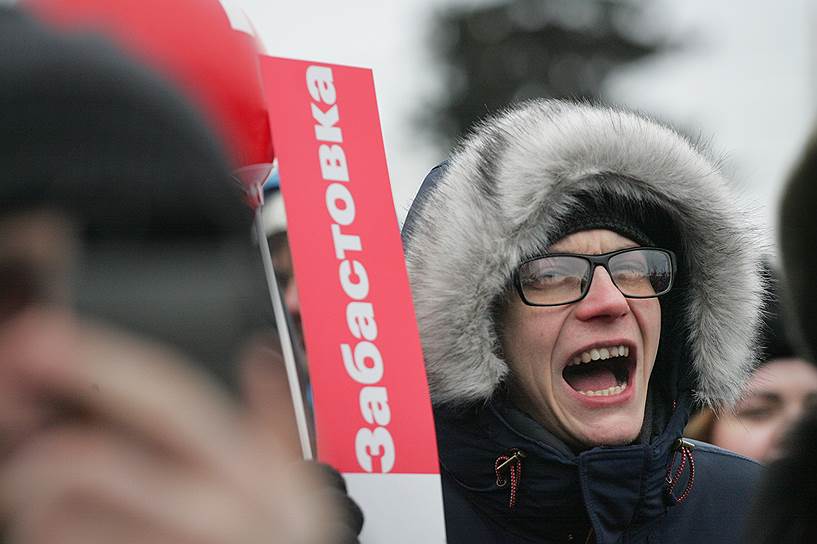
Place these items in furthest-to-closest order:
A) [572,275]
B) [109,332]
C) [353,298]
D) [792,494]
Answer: [572,275] → [353,298] → [792,494] → [109,332]

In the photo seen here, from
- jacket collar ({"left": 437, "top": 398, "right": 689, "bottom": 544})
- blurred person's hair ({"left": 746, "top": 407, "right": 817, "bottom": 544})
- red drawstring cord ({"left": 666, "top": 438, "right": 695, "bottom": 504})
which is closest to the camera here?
blurred person's hair ({"left": 746, "top": 407, "right": 817, "bottom": 544})

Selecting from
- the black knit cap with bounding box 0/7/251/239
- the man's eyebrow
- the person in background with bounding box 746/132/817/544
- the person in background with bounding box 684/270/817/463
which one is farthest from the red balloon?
the man's eyebrow

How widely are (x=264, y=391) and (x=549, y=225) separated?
5.73 feet

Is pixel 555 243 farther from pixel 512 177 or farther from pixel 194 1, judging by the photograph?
pixel 194 1

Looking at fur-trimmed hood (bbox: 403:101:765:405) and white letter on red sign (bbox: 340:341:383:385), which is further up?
fur-trimmed hood (bbox: 403:101:765:405)

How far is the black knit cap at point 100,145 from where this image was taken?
0.53 meters

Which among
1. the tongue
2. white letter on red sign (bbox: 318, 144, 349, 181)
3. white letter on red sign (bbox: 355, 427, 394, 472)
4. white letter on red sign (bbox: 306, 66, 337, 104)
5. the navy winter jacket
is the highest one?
white letter on red sign (bbox: 306, 66, 337, 104)

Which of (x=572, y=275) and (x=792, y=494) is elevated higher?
(x=572, y=275)

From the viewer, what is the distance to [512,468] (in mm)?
2205

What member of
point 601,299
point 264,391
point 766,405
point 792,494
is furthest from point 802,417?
point 766,405

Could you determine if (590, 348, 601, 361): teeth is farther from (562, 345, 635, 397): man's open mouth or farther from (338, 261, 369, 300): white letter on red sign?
(338, 261, 369, 300): white letter on red sign

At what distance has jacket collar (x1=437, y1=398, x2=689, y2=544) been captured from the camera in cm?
217

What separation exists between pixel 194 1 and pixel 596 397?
1249 millimetres

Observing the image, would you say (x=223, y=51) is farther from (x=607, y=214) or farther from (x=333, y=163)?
(x=607, y=214)
